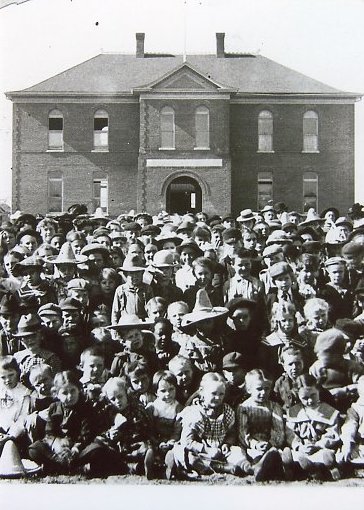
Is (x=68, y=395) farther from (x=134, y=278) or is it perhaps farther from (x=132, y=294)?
(x=134, y=278)

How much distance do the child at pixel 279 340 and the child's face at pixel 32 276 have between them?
1576mm

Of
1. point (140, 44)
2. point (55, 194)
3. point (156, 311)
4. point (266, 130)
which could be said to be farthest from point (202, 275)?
point (266, 130)

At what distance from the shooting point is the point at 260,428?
12.0 feet

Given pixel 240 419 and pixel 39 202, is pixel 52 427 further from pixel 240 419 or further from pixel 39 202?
pixel 39 202

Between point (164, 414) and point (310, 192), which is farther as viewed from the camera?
point (310, 192)

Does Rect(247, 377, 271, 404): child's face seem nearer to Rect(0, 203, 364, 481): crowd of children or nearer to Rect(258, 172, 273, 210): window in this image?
Rect(0, 203, 364, 481): crowd of children

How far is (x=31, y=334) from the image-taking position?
388cm

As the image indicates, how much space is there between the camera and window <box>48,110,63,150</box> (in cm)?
654

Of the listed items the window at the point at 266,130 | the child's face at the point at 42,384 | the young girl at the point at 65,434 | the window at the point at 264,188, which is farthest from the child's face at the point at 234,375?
the window at the point at 266,130

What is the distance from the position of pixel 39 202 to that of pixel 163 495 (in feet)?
10.8

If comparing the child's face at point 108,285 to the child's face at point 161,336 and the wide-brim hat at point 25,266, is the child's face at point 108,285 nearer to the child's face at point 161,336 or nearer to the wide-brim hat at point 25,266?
the wide-brim hat at point 25,266

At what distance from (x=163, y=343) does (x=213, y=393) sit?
1.50ft

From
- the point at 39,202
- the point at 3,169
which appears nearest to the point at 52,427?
the point at 3,169

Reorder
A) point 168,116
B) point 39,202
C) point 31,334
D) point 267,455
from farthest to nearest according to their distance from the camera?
point 168,116 < point 39,202 < point 31,334 < point 267,455
